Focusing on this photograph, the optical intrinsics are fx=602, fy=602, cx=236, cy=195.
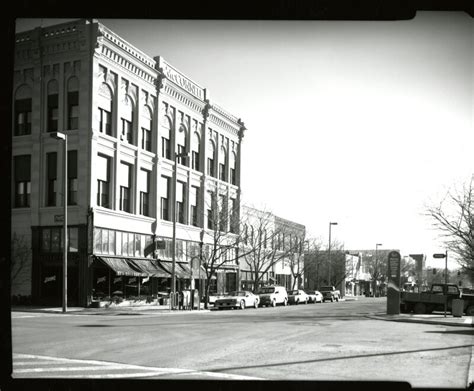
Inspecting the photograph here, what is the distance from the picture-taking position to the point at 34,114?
3841 cm

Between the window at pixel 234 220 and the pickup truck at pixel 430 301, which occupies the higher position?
the window at pixel 234 220

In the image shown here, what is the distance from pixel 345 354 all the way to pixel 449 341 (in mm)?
5272

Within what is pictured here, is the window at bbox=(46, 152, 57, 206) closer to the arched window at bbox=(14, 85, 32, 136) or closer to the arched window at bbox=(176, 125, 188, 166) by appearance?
the arched window at bbox=(14, 85, 32, 136)

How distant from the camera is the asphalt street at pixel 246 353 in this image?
10898 millimetres

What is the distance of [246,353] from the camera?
14.0 m

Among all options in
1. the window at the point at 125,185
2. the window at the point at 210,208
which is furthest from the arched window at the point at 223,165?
the window at the point at 125,185

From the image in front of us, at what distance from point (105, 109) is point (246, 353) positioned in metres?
28.3

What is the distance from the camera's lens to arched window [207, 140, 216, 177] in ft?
180

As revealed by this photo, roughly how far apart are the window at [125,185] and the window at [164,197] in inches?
178

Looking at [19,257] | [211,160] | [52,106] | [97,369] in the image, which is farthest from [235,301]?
[97,369]

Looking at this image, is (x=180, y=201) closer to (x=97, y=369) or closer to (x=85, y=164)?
(x=85, y=164)

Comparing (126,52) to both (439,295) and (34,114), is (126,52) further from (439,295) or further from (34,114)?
(439,295)

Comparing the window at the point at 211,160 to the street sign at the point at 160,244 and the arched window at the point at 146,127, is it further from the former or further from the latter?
the street sign at the point at 160,244

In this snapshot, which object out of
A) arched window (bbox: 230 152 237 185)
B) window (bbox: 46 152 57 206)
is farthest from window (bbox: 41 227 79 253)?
arched window (bbox: 230 152 237 185)
